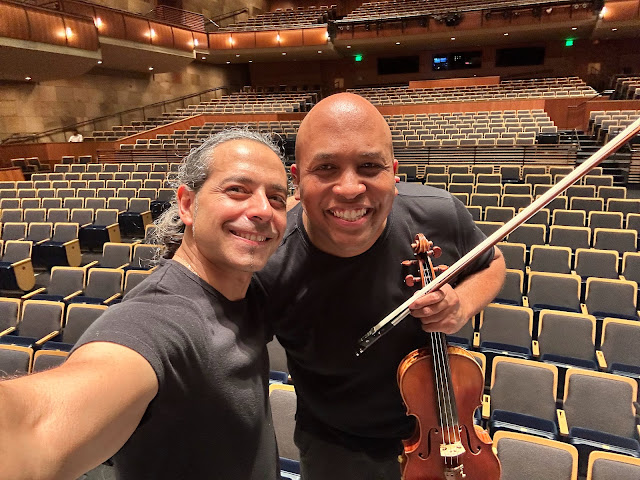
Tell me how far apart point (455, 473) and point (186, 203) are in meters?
0.84

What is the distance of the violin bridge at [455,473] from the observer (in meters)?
0.91

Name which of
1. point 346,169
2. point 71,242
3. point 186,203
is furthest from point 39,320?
point 346,169

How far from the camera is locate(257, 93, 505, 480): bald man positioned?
0.87 metres

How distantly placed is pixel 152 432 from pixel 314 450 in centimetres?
61

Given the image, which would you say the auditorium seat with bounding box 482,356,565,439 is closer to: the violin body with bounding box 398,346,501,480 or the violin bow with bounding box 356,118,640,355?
the violin body with bounding box 398,346,501,480

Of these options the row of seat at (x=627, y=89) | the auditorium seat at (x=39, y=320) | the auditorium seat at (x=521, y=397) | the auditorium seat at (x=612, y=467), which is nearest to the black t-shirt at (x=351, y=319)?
the auditorium seat at (x=612, y=467)

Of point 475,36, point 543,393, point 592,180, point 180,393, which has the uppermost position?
point 475,36

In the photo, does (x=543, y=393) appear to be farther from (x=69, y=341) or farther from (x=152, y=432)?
(x=69, y=341)

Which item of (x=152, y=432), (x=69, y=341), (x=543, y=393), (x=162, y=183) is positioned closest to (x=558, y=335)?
(x=543, y=393)

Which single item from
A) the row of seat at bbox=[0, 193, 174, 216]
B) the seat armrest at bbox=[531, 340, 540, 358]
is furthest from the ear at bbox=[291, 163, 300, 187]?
the row of seat at bbox=[0, 193, 174, 216]

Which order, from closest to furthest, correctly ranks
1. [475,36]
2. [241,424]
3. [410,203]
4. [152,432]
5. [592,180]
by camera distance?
[152,432] < [241,424] < [410,203] < [592,180] < [475,36]

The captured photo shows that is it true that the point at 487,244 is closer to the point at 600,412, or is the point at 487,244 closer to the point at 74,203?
the point at 600,412

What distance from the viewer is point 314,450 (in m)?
1.11

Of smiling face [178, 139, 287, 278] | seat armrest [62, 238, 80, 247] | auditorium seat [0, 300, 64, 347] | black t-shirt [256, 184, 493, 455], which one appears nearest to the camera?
smiling face [178, 139, 287, 278]
